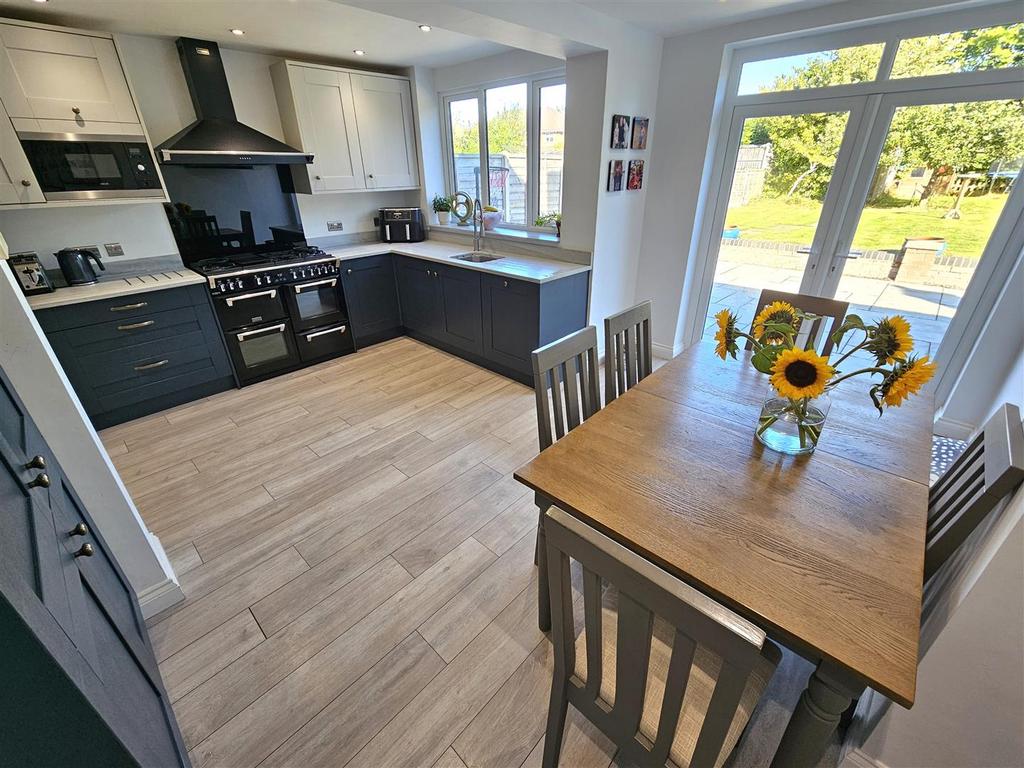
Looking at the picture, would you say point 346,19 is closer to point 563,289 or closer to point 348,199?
point 348,199

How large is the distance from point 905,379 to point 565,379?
96 centimetres

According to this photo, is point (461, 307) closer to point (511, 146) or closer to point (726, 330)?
point (511, 146)

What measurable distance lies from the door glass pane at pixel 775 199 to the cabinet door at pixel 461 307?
1.79 metres

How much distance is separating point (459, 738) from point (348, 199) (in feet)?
14.0

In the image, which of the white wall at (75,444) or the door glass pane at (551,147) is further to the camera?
the door glass pane at (551,147)

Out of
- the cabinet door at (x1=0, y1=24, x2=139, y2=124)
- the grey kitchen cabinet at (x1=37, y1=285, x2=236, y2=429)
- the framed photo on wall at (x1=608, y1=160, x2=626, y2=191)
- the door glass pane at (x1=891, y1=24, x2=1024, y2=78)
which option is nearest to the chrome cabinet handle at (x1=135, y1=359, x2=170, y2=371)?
the grey kitchen cabinet at (x1=37, y1=285, x2=236, y2=429)

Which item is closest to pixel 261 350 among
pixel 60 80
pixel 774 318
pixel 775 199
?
pixel 60 80

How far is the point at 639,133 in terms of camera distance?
3096 mm

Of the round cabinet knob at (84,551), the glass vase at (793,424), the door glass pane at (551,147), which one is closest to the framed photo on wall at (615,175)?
the door glass pane at (551,147)

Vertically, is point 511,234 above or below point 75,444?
above

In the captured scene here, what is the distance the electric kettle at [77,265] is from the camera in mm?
2644

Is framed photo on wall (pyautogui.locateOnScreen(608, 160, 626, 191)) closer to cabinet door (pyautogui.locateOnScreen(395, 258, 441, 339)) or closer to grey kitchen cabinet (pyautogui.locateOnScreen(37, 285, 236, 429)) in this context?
cabinet door (pyautogui.locateOnScreen(395, 258, 441, 339))

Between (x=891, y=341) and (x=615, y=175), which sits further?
(x=615, y=175)

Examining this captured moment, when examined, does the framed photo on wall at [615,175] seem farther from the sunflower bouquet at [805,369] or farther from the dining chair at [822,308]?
the sunflower bouquet at [805,369]
